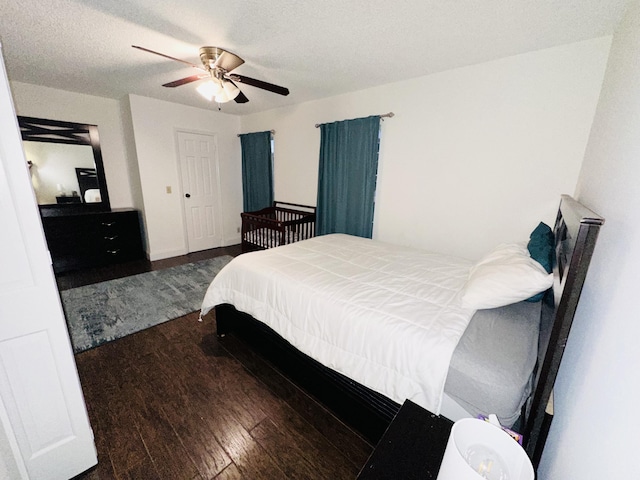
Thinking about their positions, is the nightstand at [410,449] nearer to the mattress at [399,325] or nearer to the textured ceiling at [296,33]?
the mattress at [399,325]

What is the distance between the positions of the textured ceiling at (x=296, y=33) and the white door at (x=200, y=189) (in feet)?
5.13

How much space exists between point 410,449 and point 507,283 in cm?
92

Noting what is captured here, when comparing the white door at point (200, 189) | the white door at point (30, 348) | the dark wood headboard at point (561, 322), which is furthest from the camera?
the white door at point (200, 189)

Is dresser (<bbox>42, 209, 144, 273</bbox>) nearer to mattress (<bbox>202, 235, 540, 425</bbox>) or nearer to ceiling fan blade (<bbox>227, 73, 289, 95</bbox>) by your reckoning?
mattress (<bbox>202, 235, 540, 425</bbox>)

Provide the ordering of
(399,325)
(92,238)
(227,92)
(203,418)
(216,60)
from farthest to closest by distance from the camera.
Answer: (92,238) < (227,92) < (216,60) < (203,418) < (399,325)

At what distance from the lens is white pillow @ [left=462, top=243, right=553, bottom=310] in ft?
4.03

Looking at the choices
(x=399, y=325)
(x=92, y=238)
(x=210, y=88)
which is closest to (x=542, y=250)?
(x=399, y=325)

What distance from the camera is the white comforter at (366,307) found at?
1156 millimetres

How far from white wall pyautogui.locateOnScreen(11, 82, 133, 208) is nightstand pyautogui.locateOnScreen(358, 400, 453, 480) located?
489 centimetres

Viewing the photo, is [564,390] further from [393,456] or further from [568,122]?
[568,122]

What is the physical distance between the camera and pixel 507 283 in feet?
4.17

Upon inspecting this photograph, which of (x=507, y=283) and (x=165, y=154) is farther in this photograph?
(x=165, y=154)

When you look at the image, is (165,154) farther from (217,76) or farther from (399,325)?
(399,325)

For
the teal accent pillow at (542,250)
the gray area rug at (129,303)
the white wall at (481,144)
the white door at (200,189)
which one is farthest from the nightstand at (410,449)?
the white door at (200,189)
